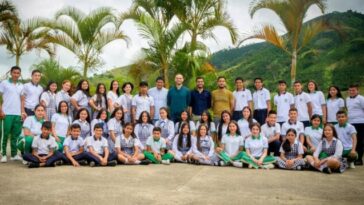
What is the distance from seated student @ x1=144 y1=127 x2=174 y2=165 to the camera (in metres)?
7.66

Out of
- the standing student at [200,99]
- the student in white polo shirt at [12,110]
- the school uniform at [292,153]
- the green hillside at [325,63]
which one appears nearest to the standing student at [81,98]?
the student in white polo shirt at [12,110]

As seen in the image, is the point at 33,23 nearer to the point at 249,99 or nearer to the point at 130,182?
the point at 249,99

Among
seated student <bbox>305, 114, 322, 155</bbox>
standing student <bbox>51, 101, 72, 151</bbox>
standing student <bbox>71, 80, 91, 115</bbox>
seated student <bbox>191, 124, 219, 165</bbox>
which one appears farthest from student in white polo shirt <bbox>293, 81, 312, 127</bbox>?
standing student <bbox>51, 101, 72, 151</bbox>

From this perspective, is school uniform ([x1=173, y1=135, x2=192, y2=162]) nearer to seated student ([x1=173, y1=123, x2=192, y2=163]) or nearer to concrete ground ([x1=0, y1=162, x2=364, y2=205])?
seated student ([x1=173, y1=123, x2=192, y2=163])

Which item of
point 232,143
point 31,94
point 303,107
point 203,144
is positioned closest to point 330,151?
point 303,107

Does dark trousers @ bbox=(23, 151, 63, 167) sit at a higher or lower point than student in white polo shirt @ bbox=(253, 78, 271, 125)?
lower

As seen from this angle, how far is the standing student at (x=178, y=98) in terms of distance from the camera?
8594 millimetres

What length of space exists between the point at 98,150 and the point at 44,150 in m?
0.99

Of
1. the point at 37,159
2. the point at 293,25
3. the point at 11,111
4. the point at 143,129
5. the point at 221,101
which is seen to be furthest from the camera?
the point at 293,25

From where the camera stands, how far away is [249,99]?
8742 millimetres

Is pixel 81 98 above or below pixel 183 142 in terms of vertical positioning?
above

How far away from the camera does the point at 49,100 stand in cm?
805

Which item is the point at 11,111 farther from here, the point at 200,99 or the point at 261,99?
the point at 261,99

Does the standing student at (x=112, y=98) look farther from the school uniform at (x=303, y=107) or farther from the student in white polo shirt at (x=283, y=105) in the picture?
the school uniform at (x=303, y=107)
